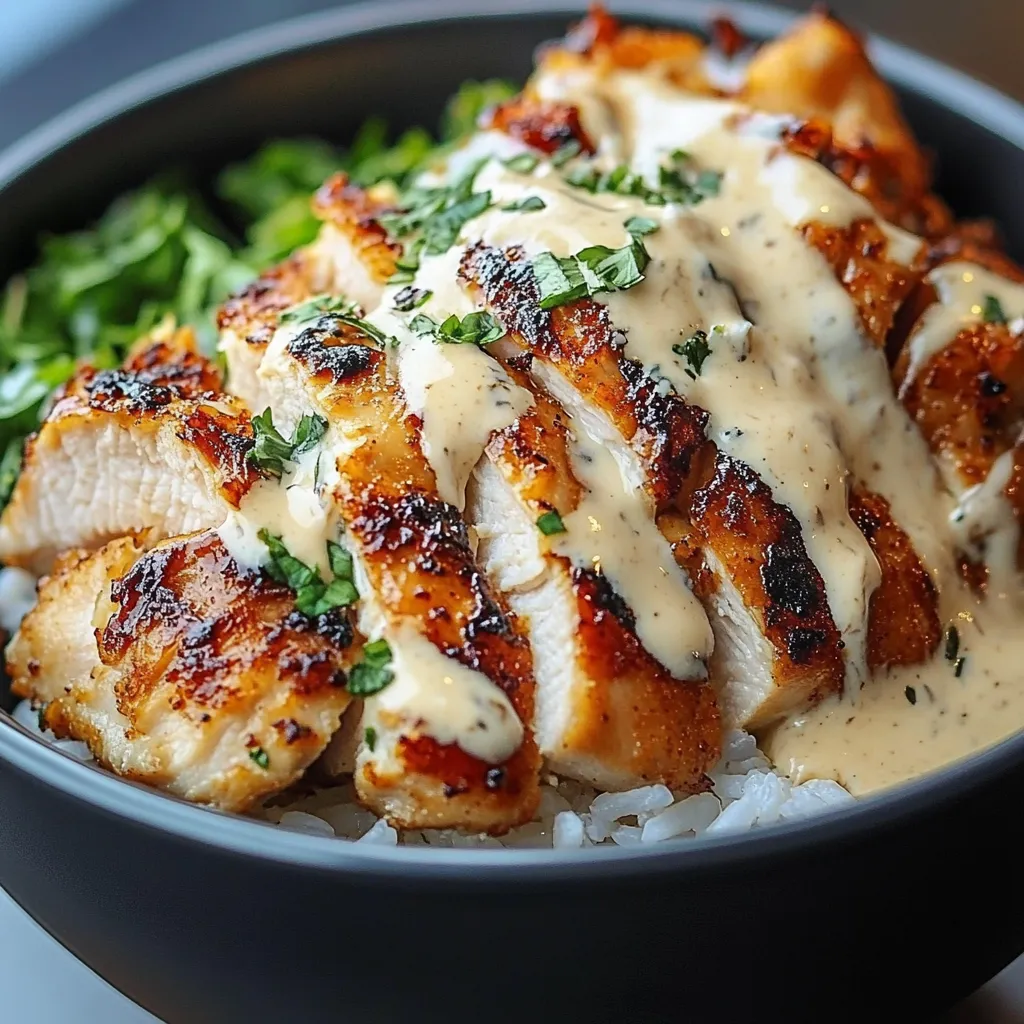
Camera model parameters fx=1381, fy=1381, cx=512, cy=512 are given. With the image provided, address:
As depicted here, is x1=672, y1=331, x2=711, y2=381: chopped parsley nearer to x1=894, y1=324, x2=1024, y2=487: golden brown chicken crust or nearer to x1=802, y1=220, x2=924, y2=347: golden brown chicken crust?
x1=802, y1=220, x2=924, y2=347: golden brown chicken crust

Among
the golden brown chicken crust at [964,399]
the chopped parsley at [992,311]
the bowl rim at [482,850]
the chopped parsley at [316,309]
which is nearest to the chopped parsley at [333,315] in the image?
the chopped parsley at [316,309]

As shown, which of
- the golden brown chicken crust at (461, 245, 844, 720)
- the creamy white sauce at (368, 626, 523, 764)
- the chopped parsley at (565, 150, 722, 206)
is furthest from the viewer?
the chopped parsley at (565, 150, 722, 206)

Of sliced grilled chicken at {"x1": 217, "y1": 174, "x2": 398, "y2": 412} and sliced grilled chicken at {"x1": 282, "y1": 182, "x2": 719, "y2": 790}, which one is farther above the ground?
sliced grilled chicken at {"x1": 217, "y1": 174, "x2": 398, "y2": 412}

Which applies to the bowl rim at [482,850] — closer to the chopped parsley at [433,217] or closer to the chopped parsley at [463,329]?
the chopped parsley at [463,329]

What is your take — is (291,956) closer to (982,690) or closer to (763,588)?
(763,588)

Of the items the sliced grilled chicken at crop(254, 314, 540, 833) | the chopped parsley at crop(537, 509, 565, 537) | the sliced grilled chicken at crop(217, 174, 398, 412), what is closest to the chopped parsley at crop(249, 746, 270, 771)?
the sliced grilled chicken at crop(254, 314, 540, 833)

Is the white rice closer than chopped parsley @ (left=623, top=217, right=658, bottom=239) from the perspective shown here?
Yes

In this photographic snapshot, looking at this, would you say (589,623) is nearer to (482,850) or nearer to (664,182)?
(482,850)

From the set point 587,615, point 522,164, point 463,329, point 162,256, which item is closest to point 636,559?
point 587,615
